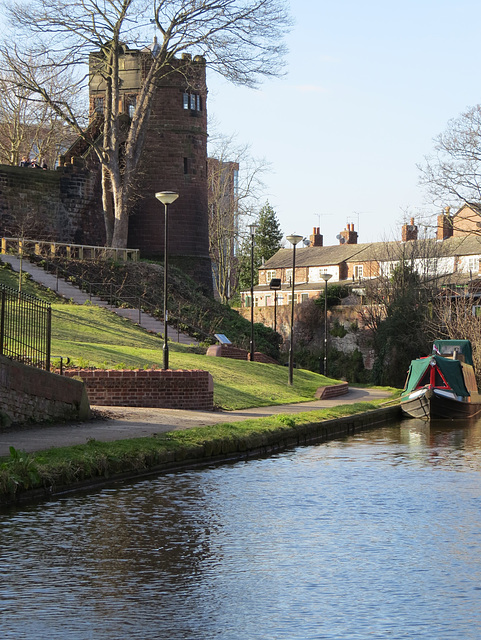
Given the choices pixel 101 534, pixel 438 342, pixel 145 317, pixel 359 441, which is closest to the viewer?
pixel 101 534

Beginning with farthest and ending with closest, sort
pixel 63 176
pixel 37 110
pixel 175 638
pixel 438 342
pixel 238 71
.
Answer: pixel 37 110 → pixel 63 176 → pixel 238 71 → pixel 438 342 → pixel 175 638

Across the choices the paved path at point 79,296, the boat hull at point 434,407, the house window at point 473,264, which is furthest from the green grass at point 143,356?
the house window at point 473,264

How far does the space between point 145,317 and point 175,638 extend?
31042 millimetres

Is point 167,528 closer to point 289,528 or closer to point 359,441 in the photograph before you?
point 289,528

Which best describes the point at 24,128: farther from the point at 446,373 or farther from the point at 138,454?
the point at 138,454

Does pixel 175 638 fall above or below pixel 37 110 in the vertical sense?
below

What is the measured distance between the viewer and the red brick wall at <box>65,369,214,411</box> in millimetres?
21516

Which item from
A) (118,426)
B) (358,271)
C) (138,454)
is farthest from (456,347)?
(358,271)

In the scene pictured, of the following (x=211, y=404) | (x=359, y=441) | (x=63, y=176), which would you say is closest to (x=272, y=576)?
(x=359, y=441)

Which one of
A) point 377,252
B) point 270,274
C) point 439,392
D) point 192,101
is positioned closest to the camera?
point 439,392

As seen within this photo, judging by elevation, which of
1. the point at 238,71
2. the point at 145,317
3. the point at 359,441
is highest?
the point at 238,71

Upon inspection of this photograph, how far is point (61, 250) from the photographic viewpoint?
140ft

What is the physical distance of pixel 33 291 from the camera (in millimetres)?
35281

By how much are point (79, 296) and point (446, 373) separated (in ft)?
46.7
